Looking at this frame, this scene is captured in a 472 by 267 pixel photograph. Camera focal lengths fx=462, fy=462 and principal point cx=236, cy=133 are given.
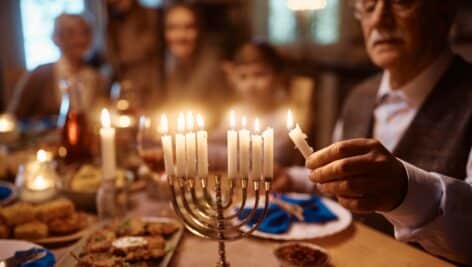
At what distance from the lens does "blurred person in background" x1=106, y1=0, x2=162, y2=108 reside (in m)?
4.66

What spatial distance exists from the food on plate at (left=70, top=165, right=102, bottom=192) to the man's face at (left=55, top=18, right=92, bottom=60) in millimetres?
1888

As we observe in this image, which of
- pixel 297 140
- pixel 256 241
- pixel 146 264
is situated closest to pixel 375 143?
pixel 297 140

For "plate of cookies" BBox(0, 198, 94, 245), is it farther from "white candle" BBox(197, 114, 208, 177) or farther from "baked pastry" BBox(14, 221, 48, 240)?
"white candle" BBox(197, 114, 208, 177)

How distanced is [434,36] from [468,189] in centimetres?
70

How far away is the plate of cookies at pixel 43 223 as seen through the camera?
4.25ft

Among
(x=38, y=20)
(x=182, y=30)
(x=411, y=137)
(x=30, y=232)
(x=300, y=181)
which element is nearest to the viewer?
(x=30, y=232)

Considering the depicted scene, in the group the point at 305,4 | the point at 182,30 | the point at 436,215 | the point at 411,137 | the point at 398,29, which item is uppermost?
the point at 305,4

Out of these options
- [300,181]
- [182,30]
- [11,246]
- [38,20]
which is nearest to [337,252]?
[300,181]

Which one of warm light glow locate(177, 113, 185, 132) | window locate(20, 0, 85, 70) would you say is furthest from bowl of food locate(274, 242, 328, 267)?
window locate(20, 0, 85, 70)

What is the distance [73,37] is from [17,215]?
7.35 feet

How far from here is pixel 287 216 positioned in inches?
54.4

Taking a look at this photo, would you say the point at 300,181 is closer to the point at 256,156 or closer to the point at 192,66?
the point at 256,156

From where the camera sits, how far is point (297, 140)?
917 mm

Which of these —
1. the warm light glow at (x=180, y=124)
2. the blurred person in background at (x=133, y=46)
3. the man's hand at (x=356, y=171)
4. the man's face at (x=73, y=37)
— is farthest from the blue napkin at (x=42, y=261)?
the blurred person in background at (x=133, y=46)
